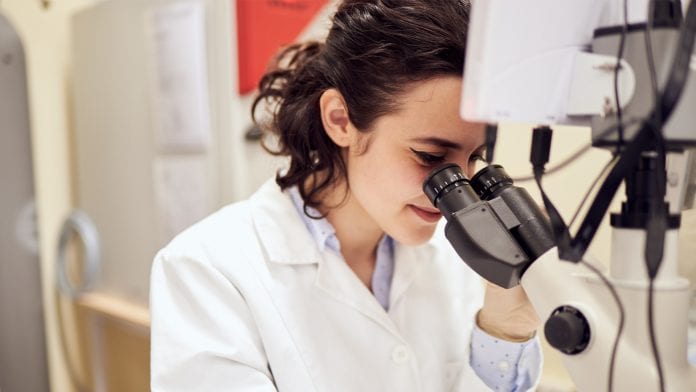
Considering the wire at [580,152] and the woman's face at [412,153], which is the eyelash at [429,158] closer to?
the woman's face at [412,153]

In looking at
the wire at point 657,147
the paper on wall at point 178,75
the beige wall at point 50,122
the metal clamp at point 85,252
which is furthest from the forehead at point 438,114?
the beige wall at point 50,122

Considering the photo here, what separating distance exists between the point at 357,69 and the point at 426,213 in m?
0.23

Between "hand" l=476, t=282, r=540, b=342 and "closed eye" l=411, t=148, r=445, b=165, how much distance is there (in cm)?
19

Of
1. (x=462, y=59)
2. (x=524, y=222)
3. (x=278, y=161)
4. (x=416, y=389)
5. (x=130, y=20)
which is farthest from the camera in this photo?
(x=130, y=20)

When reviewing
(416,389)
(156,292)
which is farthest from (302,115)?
(416,389)

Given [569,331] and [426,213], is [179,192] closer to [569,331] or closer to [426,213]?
[426,213]

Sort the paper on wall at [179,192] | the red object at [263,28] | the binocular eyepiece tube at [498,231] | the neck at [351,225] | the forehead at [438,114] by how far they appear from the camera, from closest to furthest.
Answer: the binocular eyepiece tube at [498,231]
the forehead at [438,114]
the neck at [351,225]
the red object at [263,28]
the paper on wall at [179,192]

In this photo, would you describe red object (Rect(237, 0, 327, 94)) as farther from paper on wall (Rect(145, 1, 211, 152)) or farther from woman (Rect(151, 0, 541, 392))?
woman (Rect(151, 0, 541, 392))

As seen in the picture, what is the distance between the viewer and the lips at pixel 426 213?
2.79ft

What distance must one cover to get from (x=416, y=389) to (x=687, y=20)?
0.66 metres

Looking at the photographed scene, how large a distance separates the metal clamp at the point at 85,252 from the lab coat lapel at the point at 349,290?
115 cm

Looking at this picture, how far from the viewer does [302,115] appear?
3.11 feet

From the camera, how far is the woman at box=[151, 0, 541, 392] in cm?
78

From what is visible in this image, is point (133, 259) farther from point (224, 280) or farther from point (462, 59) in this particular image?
point (462, 59)
